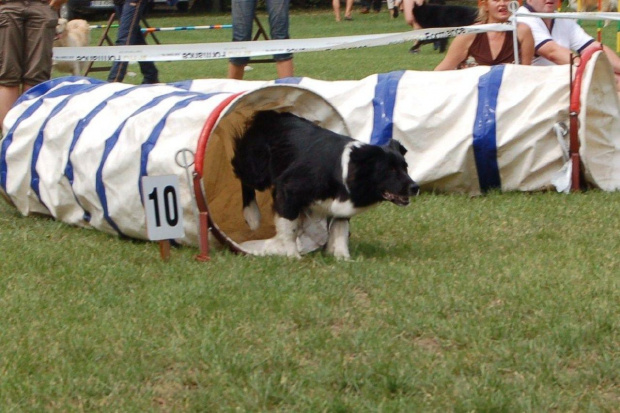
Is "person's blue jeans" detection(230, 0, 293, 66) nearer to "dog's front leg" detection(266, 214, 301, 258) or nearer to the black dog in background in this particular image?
"dog's front leg" detection(266, 214, 301, 258)

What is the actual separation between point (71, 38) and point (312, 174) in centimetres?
1039

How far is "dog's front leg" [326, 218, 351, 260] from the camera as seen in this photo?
17.3 feet

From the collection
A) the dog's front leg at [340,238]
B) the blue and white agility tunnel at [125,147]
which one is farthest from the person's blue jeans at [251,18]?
the dog's front leg at [340,238]

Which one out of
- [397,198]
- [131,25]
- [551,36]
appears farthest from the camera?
[131,25]

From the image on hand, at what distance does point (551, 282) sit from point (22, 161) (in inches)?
134

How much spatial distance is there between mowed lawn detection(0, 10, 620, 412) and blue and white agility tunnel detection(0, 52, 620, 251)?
13.5 inches

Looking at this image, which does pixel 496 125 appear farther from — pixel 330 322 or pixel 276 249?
pixel 330 322

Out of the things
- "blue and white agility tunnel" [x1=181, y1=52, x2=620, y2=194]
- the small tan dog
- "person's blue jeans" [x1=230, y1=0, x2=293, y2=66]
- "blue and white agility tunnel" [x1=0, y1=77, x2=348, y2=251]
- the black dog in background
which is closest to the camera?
"blue and white agility tunnel" [x1=0, y1=77, x2=348, y2=251]

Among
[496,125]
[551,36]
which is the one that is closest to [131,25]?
[551,36]

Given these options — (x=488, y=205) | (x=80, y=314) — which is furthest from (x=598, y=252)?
(x=80, y=314)

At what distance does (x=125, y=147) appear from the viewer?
5637 millimetres

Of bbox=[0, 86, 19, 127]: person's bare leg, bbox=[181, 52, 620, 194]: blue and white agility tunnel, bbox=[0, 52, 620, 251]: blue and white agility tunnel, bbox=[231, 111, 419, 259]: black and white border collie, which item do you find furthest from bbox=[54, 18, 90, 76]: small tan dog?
bbox=[231, 111, 419, 259]: black and white border collie

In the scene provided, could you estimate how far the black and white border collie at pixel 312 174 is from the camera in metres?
5.00

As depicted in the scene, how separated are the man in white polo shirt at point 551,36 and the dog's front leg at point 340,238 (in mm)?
3425
